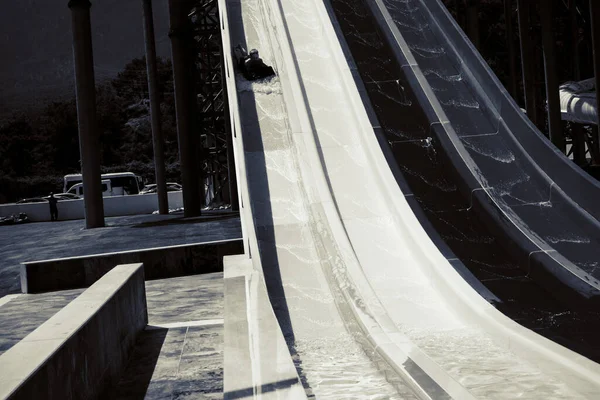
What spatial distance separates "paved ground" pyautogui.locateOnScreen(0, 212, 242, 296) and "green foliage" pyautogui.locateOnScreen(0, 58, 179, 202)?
39334 millimetres

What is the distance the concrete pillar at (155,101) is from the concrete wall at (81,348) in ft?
57.2

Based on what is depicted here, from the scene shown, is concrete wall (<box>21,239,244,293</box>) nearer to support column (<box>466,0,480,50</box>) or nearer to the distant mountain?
support column (<box>466,0,480,50</box>)

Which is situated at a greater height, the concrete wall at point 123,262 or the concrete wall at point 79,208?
the concrete wall at point 79,208

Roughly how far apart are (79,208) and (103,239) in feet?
45.2

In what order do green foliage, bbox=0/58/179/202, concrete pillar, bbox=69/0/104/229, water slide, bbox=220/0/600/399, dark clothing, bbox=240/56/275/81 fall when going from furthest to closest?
green foliage, bbox=0/58/179/202, concrete pillar, bbox=69/0/104/229, dark clothing, bbox=240/56/275/81, water slide, bbox=220/0/600/399

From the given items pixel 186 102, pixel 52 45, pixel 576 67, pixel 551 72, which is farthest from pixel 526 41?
pixel 52 45

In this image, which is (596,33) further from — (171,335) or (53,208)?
(53,208)

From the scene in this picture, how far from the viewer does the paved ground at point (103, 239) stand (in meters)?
12.2

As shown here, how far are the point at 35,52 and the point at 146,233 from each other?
244 feet

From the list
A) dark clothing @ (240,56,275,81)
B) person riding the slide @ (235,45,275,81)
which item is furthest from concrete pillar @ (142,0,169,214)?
dark clothing @ (240,56,275,81)

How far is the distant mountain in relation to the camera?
7800cm

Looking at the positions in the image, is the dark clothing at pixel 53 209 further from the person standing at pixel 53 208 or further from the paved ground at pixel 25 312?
the paved ground at pixel 25 312

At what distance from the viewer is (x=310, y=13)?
464 inches

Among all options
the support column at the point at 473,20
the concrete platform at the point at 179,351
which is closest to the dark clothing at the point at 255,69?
the concrete platform at the point at 179,351
